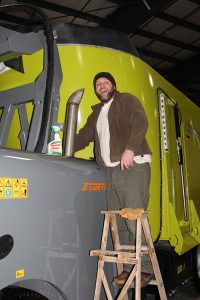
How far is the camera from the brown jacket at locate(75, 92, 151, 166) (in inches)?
96.5

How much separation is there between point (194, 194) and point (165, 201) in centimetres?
132

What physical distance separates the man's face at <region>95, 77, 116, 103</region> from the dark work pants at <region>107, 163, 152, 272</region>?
0.61 metres

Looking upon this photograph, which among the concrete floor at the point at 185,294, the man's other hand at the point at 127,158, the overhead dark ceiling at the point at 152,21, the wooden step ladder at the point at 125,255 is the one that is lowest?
the concrete floor at the point at 185,294

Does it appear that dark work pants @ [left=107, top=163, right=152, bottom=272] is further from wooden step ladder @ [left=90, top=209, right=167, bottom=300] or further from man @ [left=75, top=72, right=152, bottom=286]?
wooden step ladder @ [left=90, top=209, right=167, bottom=300]

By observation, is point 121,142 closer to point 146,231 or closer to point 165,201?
point 146,231

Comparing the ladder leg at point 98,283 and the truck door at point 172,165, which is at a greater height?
the truck door at point 172,165

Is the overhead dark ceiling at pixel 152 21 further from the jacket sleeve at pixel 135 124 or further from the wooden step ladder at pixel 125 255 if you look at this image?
the wooden step ladder at pixel 125 255

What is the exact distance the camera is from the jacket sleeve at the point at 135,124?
2.37 metres

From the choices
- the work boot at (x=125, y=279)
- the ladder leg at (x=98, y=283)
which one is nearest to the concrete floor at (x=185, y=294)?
the work boot at (x=125, y=279)

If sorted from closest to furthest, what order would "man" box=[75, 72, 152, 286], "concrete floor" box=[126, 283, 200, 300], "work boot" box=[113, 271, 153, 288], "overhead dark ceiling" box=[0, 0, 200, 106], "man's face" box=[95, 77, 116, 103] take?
1. "work boot" box=[113, 271, 153, 288]
2. "man" box=[75, 72, 152, 286]
3. "man's face" box=[95, 77, 116, 103]
4. "concrete floor" box=[126, 283, 200, 300]
5. "overhead dark ceiling" box=[0, 0, 200, 106]

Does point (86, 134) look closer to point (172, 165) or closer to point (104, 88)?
point (104, 88)

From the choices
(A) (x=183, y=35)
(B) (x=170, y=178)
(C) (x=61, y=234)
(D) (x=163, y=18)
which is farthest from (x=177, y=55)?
(C) (x=61, y=234)

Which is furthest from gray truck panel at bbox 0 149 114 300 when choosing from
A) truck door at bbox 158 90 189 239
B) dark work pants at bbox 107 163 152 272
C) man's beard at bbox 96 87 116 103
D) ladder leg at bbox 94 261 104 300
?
truck door at bbox 158 90 189 239

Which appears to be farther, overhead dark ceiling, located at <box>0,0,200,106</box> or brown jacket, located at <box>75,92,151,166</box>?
overhead dark ceiling, located at <box>0,0,200,106</box>
